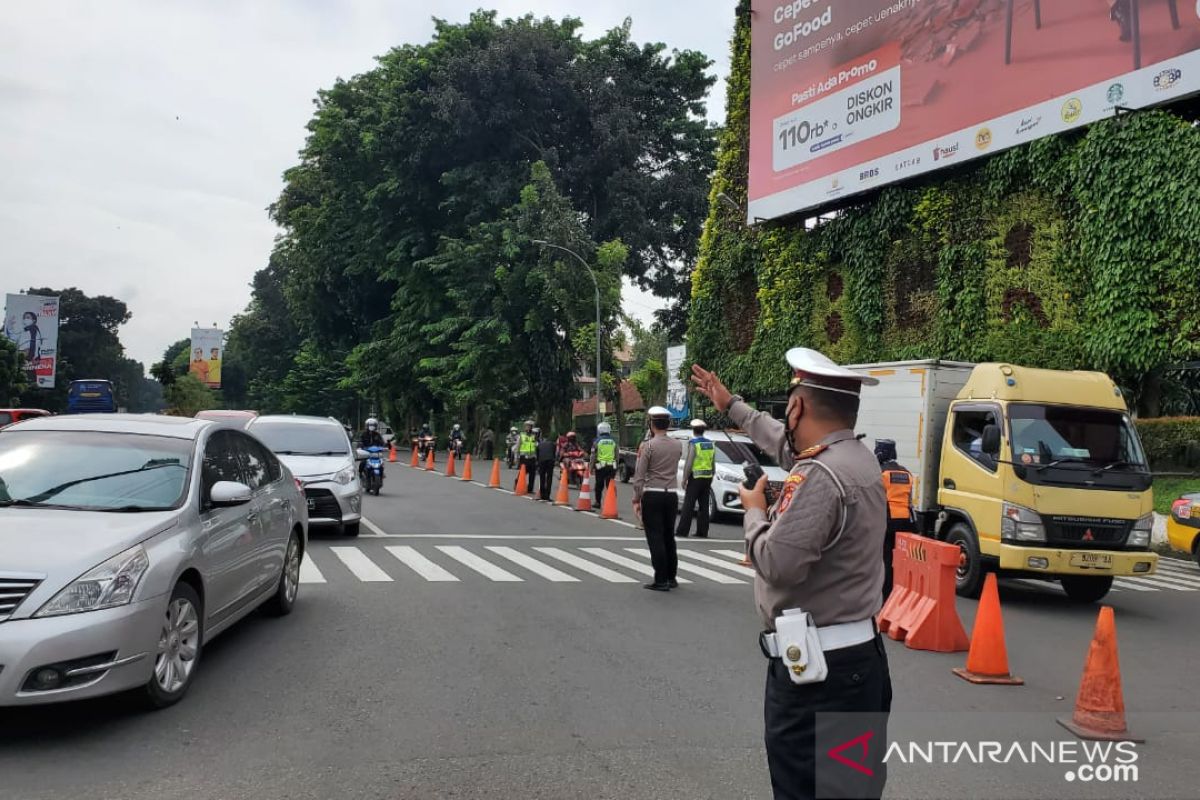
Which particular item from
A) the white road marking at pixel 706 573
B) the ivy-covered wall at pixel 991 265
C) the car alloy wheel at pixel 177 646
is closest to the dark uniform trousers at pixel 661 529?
the white road marking at pixel 706 573

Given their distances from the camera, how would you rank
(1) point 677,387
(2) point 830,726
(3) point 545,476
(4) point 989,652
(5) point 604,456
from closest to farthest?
(2) point 830,726
(4) point 989,652
(5) point 604,456
(3) point 545,476
(1) point 677,387

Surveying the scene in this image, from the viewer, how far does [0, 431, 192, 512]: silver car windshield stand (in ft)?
19.5

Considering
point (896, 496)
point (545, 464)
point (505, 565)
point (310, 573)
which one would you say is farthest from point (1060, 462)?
point (545, 464)

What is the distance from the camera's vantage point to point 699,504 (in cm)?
1581

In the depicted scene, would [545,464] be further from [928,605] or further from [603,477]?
[928,605]

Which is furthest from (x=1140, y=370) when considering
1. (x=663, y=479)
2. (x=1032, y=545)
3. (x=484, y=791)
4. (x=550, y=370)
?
(x=550, y=370)

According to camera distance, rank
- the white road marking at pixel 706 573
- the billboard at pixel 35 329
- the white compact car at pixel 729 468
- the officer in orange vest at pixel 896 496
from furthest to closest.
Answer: the billboard at pixel 35 329 → the white compact car at pixel 729 468 → the white road marking at pixel 706 573 → the officer in orange vest at pixel 896 496

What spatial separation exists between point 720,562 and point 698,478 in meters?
2.88

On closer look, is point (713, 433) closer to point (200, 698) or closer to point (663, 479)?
point (663, 479)

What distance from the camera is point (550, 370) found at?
40.5 metres

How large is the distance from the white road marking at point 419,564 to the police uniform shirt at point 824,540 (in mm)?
7803

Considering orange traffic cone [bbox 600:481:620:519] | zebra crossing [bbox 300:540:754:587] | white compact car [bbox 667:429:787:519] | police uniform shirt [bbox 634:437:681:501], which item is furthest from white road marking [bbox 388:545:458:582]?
white compact car [bbox 667:429:787:519]

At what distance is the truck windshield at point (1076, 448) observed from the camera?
1020 cm

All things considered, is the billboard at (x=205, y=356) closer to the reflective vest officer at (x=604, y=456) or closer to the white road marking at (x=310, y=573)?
the reflective vest officer at (x=604, y=456)
